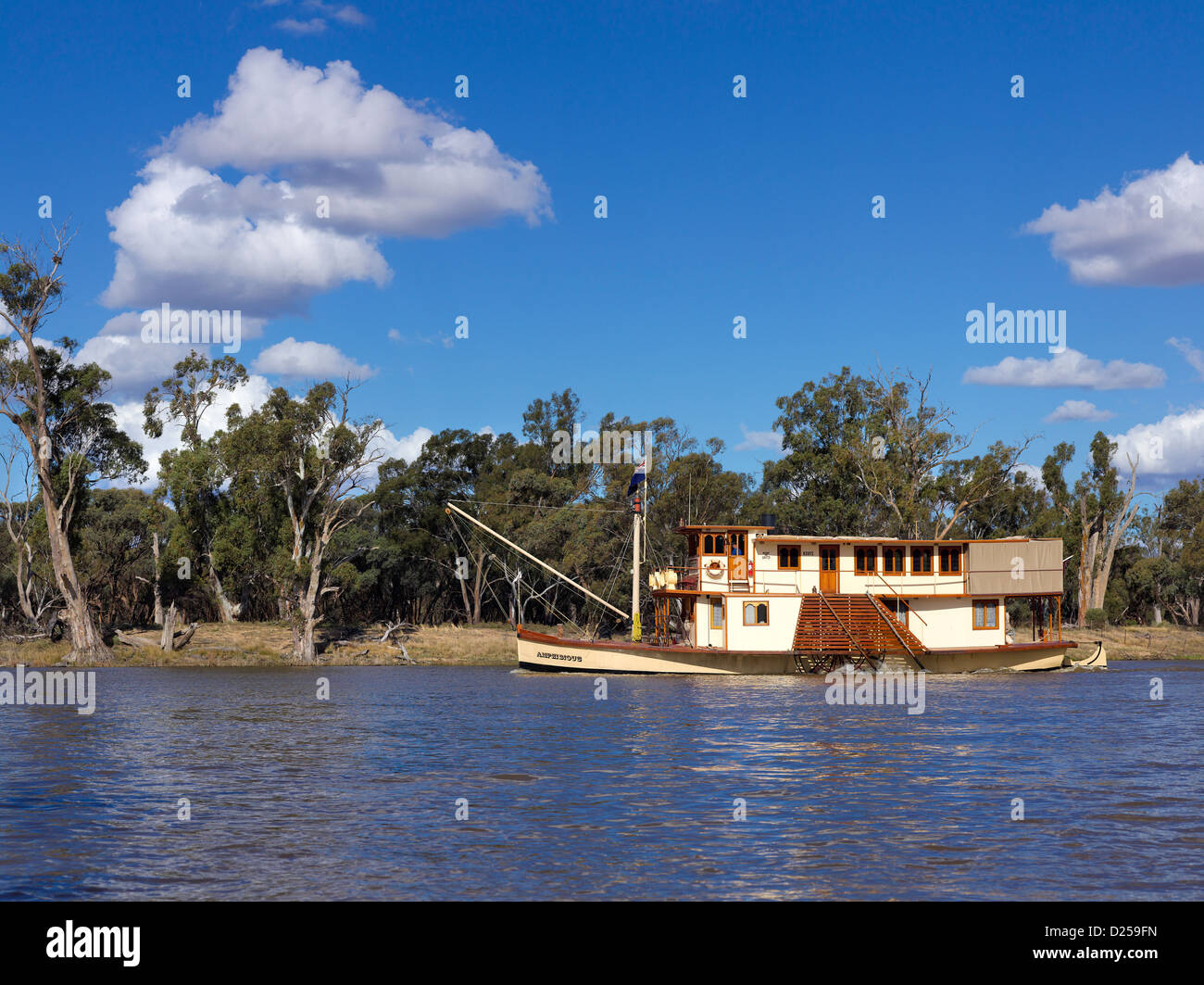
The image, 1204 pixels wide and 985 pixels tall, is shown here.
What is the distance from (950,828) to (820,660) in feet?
120

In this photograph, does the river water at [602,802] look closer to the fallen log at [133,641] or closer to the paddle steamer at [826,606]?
the paddle steamer at [826,606]

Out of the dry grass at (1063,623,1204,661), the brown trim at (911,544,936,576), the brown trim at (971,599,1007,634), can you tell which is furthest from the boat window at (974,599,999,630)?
the dry grass at (1063,623,1204,661)

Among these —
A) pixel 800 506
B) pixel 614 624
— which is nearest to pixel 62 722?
pixel 614 624

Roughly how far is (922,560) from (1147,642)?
37379 mm

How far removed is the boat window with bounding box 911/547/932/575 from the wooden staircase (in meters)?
3.18

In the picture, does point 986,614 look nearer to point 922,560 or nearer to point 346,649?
point 922,560

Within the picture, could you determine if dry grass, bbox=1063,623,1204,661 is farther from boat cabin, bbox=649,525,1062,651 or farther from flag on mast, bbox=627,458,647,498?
flag on mast, bbox=627,458,647,498

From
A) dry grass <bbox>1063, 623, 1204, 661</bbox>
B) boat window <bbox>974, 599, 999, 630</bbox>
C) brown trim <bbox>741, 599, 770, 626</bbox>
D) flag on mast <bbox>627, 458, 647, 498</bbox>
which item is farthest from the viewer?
dry grass <bbox>1063, 623, 1204, 661</bbox>

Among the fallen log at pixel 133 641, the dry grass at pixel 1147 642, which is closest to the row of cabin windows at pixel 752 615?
the fallen log at pixel 133 641

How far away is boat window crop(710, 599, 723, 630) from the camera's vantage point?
54000mm

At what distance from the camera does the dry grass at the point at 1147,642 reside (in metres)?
80.3

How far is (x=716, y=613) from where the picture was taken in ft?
178
